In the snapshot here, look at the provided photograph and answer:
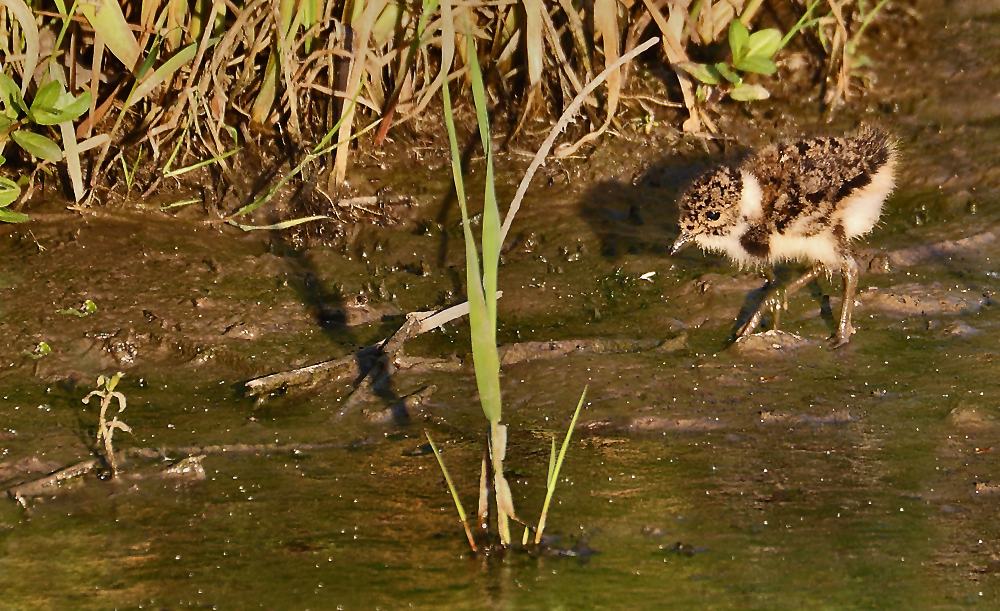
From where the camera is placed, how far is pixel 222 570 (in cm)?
270

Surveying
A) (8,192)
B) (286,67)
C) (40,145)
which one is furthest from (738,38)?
(8,192)

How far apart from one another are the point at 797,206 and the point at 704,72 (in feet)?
3.13

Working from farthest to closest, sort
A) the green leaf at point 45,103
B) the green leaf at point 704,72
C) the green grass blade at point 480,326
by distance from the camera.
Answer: the green leaf at point 704,72 < the green leaf at point 45,103 < the green grass blade at point 480,326

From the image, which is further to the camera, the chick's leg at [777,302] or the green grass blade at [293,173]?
the green grass blade at [293,173]

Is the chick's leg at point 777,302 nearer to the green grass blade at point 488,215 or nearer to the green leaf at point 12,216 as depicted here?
the green grass blade at point 488,215

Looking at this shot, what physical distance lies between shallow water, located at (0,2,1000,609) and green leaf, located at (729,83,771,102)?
1.08 ft

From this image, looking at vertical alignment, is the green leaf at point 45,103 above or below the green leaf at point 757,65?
above

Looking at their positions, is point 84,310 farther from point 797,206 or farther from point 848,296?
point 848,296

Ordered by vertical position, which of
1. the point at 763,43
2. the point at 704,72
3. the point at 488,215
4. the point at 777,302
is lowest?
the point at 777,302

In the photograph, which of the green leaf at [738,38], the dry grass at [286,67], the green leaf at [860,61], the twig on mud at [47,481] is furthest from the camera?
the green leaf at [860,61]

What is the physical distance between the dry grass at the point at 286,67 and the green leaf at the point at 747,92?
0.23 meters

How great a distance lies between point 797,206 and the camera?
4.45m

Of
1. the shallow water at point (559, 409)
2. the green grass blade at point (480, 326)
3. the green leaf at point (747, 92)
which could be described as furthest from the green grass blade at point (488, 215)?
the green leaf at point (747, 92)

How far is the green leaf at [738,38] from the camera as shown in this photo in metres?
4.94
